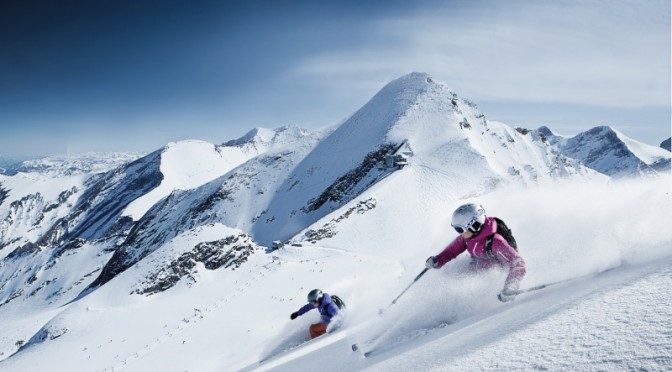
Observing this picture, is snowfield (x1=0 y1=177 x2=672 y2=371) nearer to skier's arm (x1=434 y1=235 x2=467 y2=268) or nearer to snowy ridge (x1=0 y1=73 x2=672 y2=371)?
snowy ridge (x1=0 y1=73 x2=672 y2=371)

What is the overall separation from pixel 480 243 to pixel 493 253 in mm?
279

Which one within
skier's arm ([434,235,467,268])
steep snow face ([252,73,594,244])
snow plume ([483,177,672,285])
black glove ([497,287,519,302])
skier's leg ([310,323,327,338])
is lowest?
skier's leg ([310,323,327,338])

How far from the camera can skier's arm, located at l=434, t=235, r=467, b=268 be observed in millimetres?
6617

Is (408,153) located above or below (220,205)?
below

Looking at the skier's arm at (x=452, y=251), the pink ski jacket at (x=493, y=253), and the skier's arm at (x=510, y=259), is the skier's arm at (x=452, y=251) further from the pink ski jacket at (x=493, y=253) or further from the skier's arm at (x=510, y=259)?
the skier's arm at (x=510, y=259)

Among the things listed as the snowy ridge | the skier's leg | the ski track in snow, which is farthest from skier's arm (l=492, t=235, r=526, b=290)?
the ski track in snow

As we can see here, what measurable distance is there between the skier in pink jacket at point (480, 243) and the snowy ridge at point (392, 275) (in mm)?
264

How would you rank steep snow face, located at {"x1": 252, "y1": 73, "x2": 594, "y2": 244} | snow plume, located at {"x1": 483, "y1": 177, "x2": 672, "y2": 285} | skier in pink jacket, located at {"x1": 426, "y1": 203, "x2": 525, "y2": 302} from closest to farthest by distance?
1. snow plume, located at {"x1": 483, "y1": 177, "x2": 672, "y2": 285}
2. skier in pink jacket, located at {"x1": 426, "y1": 203, "x2": 525, "y2": 302}
3. steep snow face, located at {"x1": 252, "y1": 73, "x2": 594, "y2": 244}

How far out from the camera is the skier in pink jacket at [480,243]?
19.2 ft

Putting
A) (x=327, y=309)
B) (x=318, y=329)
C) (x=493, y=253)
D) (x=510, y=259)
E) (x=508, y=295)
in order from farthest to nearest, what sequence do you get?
1. (x=318, y=329)
2. (x=327, y=309)
3. (x=493, y=253)
4. (x=510, y=259)
5. (x=508, y=295)

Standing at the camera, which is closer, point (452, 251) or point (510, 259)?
point (510, 259)

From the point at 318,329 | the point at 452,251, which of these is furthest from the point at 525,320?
the point at 318,329

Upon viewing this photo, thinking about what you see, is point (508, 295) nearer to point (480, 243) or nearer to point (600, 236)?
point (480, 243)

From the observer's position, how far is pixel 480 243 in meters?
6.25
